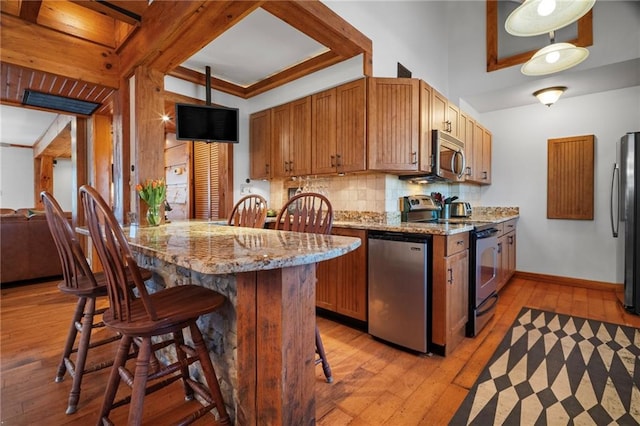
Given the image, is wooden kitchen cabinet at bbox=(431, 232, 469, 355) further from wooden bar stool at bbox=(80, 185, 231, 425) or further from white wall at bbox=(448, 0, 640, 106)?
white wall at bbox=(448, 0, 640, 106)

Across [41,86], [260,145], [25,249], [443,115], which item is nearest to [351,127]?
[443,115]

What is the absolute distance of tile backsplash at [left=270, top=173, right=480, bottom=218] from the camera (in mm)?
2924

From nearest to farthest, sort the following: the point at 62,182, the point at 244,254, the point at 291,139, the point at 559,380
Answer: the point at 244,254, the point at 559,380, the point at 291,139, the point at 62,182

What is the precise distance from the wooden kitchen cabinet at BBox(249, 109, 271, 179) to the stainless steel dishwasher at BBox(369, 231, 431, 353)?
1.88 m

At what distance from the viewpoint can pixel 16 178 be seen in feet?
26.2

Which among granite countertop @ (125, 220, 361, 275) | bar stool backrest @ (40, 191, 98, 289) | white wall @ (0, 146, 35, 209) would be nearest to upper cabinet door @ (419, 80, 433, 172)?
granite countertop @ (125, 220, 361, 275)

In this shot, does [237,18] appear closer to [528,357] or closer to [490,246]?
[490,246]

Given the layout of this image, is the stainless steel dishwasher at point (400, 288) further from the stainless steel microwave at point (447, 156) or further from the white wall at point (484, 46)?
the white wall at point (484, 46)

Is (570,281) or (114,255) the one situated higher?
(114,255)

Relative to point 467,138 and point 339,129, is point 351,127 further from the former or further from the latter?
point 467,138

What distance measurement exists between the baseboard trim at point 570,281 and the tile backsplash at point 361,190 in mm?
1944

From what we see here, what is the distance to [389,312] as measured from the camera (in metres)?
2.22

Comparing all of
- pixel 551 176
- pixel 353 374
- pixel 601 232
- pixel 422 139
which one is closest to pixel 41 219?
pixel 353 374

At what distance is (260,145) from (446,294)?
2.76 m
